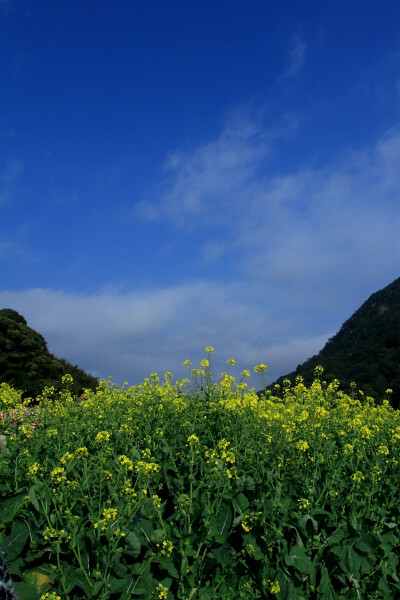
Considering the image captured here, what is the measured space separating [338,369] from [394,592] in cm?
1892

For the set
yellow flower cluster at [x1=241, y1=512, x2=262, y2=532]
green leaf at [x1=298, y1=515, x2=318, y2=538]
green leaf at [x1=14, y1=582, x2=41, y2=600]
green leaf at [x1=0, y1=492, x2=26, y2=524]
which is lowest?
green leaf at [x1=298, y1=515, x2=318, y2=538]

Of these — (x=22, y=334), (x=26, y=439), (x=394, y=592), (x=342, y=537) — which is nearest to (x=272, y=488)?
(x=342, y=537)

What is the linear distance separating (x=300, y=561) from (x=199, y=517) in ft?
2.95

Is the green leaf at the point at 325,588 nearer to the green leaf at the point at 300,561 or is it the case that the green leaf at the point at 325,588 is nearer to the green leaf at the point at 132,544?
the green leaf at the point at 300,561

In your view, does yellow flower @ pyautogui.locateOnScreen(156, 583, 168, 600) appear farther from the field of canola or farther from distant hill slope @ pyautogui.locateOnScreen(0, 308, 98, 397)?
distant hill slope @ pyautogui.locateOnScreen(0, 308, 98, 397)

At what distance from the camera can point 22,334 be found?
2347 centimetres

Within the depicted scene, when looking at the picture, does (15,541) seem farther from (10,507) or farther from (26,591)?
(26,591)

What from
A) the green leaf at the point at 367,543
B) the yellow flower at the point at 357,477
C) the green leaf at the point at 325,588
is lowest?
the green leaf at the point at 325,588

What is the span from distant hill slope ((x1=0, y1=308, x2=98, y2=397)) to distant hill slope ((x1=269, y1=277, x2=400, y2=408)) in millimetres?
10757

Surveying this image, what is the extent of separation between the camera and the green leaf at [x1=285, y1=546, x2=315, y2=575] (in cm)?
378

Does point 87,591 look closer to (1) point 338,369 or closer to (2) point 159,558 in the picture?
(2) point 159,558

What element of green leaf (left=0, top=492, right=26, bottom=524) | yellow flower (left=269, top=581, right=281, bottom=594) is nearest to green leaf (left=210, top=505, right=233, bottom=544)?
yellow flower (left=269, top=581, right=281, bottom=594)

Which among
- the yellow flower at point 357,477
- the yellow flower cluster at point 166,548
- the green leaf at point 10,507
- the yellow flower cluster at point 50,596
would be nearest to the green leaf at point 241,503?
the yellow flower cluster at point 166,548

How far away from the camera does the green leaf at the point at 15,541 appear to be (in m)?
3.61
